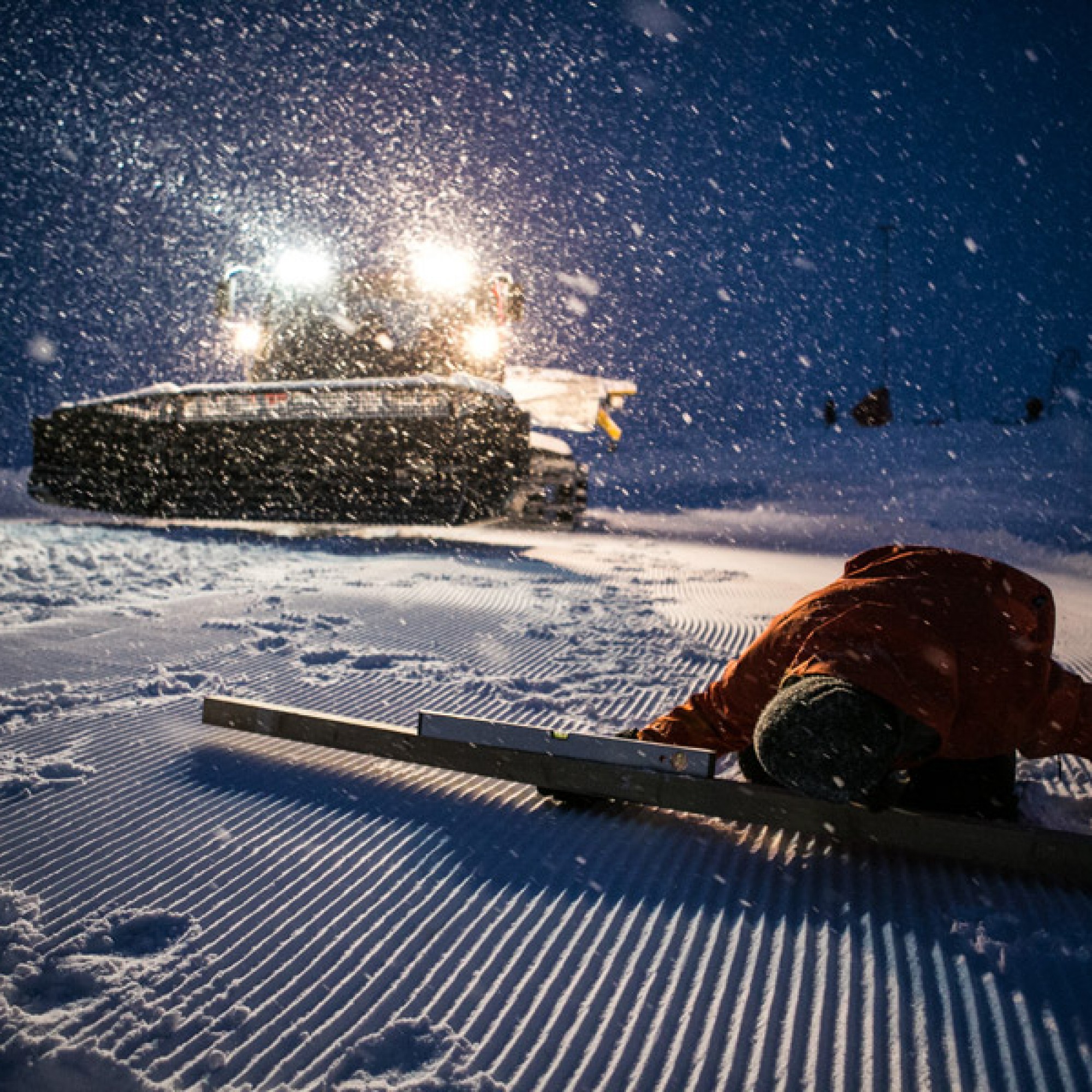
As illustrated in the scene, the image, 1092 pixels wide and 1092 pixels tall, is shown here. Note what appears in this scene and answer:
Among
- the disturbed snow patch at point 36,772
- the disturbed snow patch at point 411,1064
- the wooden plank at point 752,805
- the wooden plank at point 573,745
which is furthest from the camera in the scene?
the disturbed snow patch at point 36,772

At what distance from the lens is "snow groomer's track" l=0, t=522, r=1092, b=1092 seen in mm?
1029

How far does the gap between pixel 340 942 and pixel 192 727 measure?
4.57 feet

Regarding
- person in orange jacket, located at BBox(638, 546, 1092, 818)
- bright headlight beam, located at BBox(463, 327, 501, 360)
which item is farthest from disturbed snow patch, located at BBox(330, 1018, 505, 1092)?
bright headlight beam, located at BBox(463, 327, 501, 360)

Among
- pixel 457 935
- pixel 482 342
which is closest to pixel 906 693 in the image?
pixel 457 935

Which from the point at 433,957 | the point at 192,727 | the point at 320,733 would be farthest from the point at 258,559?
the point at 433,957

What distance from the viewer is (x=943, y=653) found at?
128 centimetres

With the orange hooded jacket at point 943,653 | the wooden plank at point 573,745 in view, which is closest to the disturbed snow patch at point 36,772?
the wooden plank at point 573,745

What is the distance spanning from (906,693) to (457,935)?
986 mm

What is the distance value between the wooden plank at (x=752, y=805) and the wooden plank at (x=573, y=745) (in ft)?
0.05

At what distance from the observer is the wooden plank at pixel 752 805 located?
1.39 m

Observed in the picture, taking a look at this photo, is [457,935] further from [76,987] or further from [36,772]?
[36,772]

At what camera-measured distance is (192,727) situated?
237 cm

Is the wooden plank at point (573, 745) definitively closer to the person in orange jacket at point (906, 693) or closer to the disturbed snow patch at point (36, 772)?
the person in orange jacket at point (906, 693)

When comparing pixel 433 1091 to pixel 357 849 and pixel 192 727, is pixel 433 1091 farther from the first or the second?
pixel 192 727
